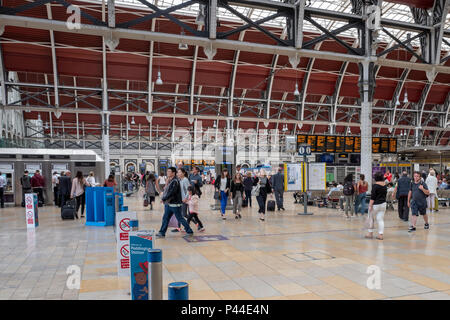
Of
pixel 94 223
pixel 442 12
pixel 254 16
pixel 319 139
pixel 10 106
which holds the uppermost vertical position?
pixel 254 16

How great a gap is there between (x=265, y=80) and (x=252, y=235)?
19.9m

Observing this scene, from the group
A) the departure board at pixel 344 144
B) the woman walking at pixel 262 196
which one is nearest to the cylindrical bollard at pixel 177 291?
the woman walking at pixel 262 196

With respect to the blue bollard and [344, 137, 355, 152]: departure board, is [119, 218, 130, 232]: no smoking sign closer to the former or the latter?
the blue bollard

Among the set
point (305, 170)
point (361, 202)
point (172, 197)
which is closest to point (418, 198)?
point (361, 202)

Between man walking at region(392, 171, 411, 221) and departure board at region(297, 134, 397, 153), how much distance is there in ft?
25.3

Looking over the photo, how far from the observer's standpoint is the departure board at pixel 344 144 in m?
18.5

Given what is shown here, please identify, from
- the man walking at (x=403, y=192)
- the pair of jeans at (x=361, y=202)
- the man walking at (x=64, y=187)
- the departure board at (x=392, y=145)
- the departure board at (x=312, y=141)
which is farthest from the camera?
the departure board at (x=392, y=145)

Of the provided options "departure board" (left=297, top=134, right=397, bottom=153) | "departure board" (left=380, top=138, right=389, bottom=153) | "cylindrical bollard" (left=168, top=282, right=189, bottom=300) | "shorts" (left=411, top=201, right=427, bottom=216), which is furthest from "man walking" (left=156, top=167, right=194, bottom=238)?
"departure board" (left=380, top=138, right=389, bottom=153)

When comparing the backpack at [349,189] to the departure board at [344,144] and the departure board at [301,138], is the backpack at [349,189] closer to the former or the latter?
the departure board at [301,138]

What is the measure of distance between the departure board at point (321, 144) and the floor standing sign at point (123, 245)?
1480 cm

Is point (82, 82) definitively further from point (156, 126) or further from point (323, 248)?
point (323, 248)

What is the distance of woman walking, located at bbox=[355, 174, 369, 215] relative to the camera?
11.8 m

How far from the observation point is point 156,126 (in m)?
39.9
